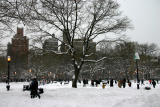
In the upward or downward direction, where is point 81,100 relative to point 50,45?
downward

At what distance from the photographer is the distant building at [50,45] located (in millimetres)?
24266

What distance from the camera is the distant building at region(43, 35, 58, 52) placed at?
2427 centimetres

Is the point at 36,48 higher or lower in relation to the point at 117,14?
lower

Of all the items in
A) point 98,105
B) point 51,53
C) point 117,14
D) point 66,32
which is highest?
point 117,14

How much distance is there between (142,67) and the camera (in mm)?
79250

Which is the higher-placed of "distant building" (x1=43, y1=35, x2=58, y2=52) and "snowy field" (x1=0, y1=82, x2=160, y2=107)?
"distant building" (x1=43, y1=35, x2=58, y2=52)

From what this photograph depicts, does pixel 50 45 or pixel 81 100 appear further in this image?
pixel 50 45

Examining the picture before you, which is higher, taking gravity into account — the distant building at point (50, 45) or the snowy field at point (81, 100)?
the distant building at point (50, 45)

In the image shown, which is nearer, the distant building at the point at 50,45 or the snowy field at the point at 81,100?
the snowy field at the point at 81,100

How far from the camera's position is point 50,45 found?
25.5 meters

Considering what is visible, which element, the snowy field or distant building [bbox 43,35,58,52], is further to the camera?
distant building [bbox 43,35,58,52]

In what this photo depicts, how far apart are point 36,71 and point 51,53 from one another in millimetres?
47463

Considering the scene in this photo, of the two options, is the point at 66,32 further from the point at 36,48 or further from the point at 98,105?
the point at 98,105

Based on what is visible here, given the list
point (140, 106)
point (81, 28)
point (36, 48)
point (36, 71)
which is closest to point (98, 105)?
point (140, 106)
